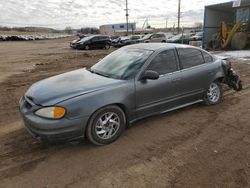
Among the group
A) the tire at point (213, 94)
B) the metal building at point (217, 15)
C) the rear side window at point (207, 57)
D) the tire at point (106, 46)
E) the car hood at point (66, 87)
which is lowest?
the tire at point (106, 46)

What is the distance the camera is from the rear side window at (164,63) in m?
4.74

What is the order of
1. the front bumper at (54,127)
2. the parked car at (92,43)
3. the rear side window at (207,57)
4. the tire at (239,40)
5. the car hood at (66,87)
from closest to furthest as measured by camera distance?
the front bumper at (54,127) → the car hood at (66,87) → the rear side window at (207,57) → the tire at (239,40) → the parked car at (92,43)

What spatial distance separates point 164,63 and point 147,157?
1.96 meters

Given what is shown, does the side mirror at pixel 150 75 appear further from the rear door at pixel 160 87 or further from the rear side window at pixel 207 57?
the rear side window at pixel 207 57

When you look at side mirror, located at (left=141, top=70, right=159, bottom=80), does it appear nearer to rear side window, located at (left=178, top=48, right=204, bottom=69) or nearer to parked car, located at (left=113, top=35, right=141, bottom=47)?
rear side window, located at (left=178, top=48, right=204, bottom=69)

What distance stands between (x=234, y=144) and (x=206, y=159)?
738 millimetres

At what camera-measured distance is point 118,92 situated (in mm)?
4141

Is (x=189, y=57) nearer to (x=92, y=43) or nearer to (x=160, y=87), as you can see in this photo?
(x=160, y=87)

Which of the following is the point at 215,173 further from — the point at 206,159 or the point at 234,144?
the point at 234,144

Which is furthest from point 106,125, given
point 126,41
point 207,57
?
point 126,41

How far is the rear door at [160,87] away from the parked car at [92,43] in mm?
21910

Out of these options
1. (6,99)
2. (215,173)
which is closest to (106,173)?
(215,173)

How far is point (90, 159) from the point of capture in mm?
3730

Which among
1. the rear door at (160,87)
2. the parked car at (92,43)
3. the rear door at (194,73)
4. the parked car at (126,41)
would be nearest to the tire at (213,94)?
the rear door at (194,73)
